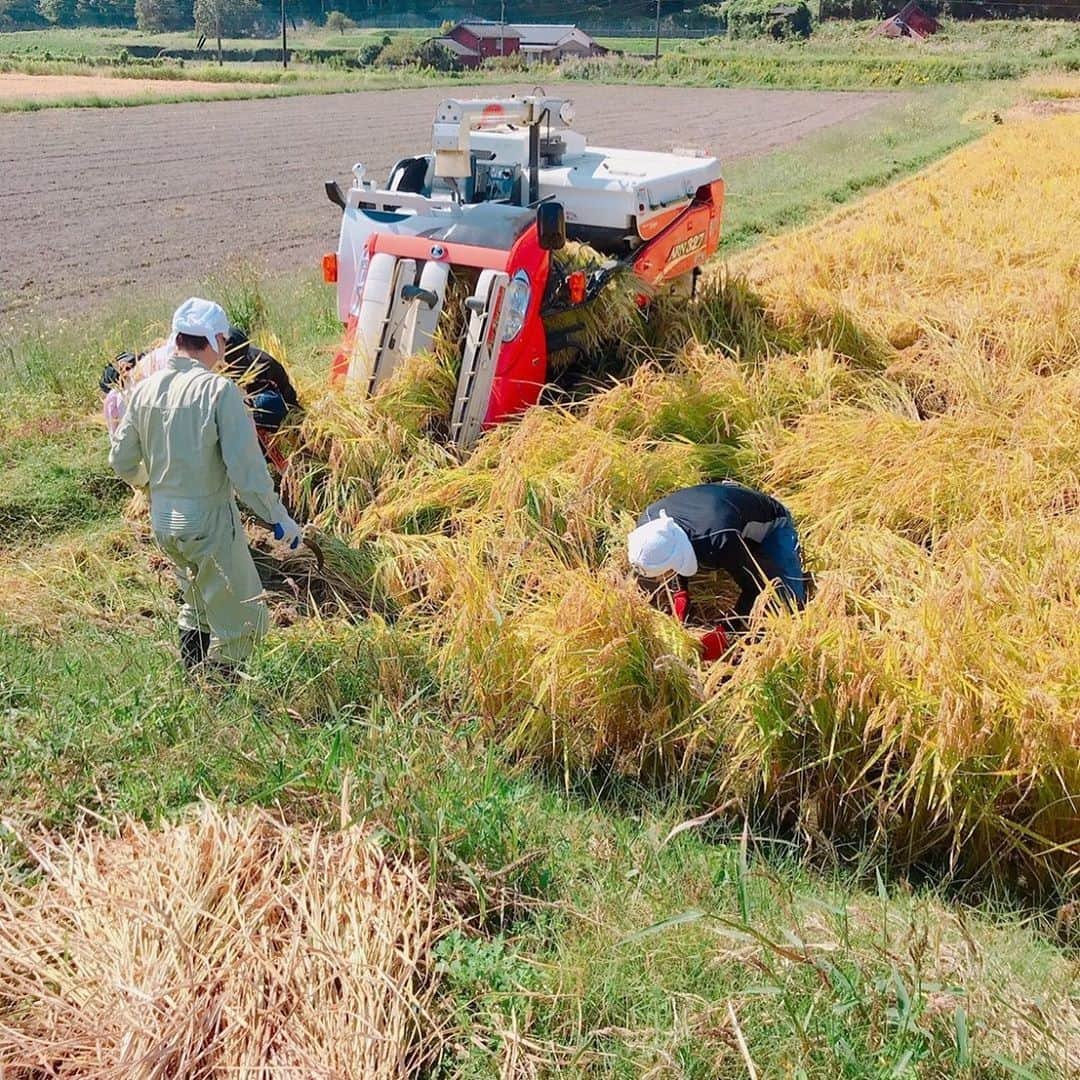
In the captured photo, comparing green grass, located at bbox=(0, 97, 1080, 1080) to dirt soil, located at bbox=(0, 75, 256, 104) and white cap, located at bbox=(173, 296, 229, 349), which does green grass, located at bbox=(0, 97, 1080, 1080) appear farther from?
dirt soil, located at bbox=(0, 75, 256, 104)

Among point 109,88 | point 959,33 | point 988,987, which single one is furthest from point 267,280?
point 959,33

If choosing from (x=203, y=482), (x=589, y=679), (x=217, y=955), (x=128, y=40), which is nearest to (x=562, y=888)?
(x=217, y=955)

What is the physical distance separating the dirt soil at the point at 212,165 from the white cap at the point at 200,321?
22.5ft

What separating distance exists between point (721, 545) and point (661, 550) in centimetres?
29

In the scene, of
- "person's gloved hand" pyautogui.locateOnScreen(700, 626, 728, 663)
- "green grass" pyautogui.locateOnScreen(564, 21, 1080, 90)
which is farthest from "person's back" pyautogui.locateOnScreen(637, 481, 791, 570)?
"green grass" pyautogui.locateOnScreen(564, 21, 1080, 90)

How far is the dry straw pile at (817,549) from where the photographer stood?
3305 millimetres

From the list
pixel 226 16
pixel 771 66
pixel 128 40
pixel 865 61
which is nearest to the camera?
pixel 865 61

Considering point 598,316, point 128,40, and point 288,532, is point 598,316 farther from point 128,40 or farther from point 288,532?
point 128,40

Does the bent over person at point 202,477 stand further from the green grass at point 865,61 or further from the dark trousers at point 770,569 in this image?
the green grass at point 865,61

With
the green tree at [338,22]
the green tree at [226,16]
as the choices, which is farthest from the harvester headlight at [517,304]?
the green tree at [338,22]

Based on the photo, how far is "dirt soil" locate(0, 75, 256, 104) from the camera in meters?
33.4

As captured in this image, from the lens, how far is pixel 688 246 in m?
7.46

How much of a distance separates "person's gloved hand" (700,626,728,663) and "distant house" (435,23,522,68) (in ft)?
233

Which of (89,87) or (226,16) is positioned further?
(226,16)
